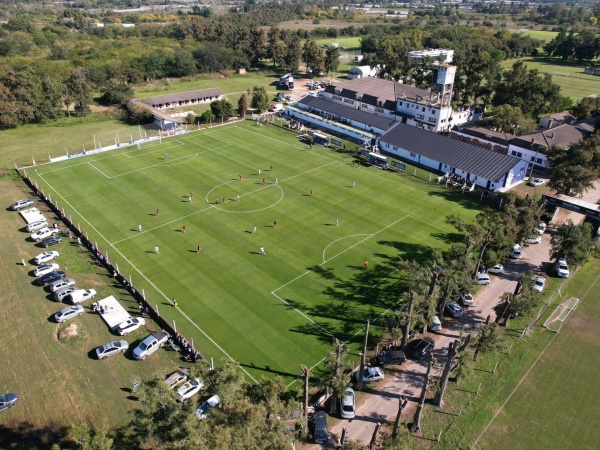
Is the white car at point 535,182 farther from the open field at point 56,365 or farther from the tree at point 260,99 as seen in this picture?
the open field at point 56,365

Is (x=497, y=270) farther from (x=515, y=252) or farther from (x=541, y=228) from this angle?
(x=541, y=228)

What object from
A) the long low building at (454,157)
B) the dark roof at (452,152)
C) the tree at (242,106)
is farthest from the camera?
the tree at (242,106)

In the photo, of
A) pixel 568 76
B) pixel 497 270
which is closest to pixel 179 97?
pixel 497 270

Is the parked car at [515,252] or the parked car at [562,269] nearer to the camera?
the parked car at [562,269]

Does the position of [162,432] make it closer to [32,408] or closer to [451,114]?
[32,408]

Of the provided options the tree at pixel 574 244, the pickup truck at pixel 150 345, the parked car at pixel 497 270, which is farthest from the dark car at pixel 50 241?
the tree at pixel 574 244

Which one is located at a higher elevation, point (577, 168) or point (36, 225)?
point (577, 168)

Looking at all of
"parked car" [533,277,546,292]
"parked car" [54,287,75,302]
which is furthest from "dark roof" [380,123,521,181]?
"parked car" [54,287,75,302]

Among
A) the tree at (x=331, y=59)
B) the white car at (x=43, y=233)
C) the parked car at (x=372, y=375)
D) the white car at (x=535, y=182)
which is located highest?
the tree at (x=331, y=59)
